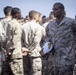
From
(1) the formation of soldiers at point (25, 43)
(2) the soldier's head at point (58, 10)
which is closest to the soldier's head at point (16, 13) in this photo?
(1) the formation of soldiers at point (25, 43)

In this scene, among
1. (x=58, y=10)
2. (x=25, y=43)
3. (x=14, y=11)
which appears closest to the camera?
(x=58, y=10)

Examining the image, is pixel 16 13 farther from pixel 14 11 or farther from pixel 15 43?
pixel 15 43

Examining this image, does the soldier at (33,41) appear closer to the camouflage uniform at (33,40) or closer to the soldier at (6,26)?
the camouflage uniform at (33,40)

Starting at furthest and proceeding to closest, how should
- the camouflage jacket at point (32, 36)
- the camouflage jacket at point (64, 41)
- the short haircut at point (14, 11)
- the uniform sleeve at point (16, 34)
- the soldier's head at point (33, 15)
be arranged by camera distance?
1. the soldier's head at point (33, 15)
2. the camouflage jacket at point (32, 36)
3. the short haircut at point (14, 11)
4. the uniform sleeve at point (16, 34)
5. the camouflage jacket at point (64, 41)

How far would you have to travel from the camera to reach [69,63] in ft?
18.3

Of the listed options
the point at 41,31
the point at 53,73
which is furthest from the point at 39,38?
the point at 53,73

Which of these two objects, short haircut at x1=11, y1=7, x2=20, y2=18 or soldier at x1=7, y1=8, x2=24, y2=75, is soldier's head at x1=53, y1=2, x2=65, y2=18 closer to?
soldier at x1=7, y1=8, x2=24, y2=75

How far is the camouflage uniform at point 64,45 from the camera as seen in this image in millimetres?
5582

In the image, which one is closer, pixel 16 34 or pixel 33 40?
pixel 16 34

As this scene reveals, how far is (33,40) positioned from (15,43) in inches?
22.0

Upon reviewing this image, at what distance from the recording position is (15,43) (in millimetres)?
7512

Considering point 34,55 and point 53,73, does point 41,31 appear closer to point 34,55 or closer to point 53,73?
point 34,55

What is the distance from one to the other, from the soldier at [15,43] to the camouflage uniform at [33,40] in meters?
0.35

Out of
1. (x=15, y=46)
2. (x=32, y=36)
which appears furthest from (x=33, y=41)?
(x=15, y=46)
